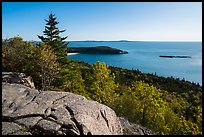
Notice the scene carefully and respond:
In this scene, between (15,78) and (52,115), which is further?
(15,78)

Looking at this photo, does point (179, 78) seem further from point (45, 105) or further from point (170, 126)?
point (45, 105)

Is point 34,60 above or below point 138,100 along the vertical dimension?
above

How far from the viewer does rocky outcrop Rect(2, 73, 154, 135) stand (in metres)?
6.59

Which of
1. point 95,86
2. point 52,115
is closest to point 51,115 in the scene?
point 52,115

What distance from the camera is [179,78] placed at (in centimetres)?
4872

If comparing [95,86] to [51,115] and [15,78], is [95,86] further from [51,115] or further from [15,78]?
[51,115]

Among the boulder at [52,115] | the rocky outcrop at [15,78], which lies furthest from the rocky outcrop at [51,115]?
the rocky outcrop at [15,78]

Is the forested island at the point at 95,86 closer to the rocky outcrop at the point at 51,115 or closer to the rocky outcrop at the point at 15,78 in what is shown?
the rocky outcrop at the point at 15,78

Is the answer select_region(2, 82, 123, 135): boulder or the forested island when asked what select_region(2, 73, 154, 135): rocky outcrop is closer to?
select_region(2, 82, 123, 135): boulder

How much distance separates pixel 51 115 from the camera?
7199mm

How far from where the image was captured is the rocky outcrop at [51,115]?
21.6 feet

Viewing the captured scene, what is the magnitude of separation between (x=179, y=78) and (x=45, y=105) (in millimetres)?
44334

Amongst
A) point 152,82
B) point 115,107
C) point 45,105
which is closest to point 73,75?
point 115,107

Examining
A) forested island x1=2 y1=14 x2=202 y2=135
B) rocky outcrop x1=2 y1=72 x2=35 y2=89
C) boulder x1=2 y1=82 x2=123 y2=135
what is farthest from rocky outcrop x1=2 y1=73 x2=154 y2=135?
forested island x1=2 y1=14 x2=202 y2=135
